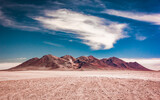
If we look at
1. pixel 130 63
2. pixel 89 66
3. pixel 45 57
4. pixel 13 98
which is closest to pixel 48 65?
pixel 45 57

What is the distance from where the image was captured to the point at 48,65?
88.5m

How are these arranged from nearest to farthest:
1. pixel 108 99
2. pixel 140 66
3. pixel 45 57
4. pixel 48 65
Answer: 1. pixel 108 99
2. pixel 48 65
3. pixel 45 57
4. pixel 140 66

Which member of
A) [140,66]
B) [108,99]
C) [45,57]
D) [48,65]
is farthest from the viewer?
[140,66]

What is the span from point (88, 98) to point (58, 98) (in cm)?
219

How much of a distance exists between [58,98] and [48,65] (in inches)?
3241

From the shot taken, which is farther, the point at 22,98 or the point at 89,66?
the point at 89,66

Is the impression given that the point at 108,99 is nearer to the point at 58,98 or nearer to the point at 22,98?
the point at 58,98

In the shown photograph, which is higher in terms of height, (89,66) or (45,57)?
(45,57)

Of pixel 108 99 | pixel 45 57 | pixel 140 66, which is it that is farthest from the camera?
pixel 140 66

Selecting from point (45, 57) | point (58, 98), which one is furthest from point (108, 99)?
point (45, 57)

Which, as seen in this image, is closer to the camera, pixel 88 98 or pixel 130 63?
pixel 88 98

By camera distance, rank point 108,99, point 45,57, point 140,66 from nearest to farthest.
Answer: point 108,99, point 45,57, point 140,66

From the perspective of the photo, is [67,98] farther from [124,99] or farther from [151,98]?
[151,98]

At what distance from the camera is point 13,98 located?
29.9 ft
